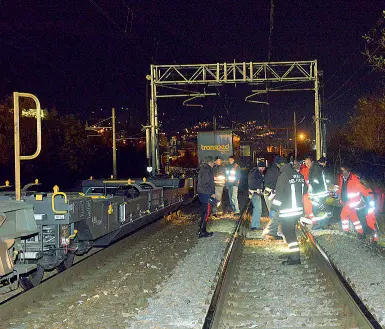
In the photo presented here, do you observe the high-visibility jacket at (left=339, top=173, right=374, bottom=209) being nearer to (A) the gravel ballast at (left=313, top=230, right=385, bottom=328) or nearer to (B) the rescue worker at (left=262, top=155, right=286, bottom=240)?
(A) the gravel ballast at (left=313, top=230, right=385, bottom=328)

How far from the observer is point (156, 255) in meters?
12.0

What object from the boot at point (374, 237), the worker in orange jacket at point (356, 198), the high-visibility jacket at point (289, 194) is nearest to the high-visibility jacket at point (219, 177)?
the worker in orange jacket at point (356, 198)

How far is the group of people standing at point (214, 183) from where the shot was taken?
1361cm

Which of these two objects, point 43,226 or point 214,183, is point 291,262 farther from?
point 214,183

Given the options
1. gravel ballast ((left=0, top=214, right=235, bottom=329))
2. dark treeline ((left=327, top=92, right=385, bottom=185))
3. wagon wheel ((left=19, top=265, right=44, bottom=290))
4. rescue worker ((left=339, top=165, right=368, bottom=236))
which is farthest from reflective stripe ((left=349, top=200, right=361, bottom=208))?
dark treeline ((left=327, top=92, right=385, bottom=185))

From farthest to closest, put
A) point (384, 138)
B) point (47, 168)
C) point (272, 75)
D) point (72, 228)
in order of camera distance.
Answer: point (47, 168)
point (384, 138)
point (272, 75)
point (72, 228)

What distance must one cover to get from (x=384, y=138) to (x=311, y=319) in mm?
33131

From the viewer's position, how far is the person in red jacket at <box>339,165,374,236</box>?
41.1ft

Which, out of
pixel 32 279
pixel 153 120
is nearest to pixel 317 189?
pixel 32 279

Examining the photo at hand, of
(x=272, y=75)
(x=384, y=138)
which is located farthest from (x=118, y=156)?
(x=272, y=75)

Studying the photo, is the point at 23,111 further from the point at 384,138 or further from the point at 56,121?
the point at 384,138

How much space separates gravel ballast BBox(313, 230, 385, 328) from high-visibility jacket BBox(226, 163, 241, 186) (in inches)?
174

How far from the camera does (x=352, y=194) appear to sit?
12.6 metres

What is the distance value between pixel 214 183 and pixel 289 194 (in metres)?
4.65
